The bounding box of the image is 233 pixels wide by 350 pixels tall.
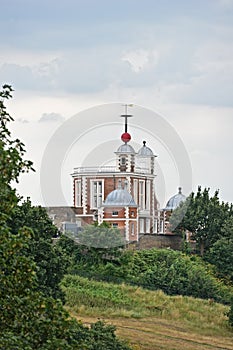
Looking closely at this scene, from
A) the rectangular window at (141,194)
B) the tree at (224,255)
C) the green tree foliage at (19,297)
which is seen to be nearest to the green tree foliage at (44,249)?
the green tree foliage at (19,297)

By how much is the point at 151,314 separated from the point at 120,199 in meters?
21.1

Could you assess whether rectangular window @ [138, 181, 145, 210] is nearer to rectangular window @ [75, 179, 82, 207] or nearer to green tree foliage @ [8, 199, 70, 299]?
rectangular window @ [75, 179, 82, 207]

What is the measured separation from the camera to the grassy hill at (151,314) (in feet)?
136

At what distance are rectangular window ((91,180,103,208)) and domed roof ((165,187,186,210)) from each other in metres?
7.55

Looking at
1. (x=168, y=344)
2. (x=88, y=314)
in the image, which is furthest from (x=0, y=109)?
(x=88, y=314)

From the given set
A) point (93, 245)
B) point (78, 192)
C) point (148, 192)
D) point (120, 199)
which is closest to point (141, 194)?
point (148, 192)

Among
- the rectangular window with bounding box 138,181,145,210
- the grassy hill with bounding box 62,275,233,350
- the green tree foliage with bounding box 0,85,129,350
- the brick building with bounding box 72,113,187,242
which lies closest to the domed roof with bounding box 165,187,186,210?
the brick building with bounding box 72,113,187,242

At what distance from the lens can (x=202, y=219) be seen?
73812 mm

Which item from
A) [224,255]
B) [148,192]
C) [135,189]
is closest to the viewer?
[224,255]

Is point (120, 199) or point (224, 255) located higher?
point (120, 199)

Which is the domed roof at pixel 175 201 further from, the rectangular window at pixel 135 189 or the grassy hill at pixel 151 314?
the grassy hill at pixel 151 314

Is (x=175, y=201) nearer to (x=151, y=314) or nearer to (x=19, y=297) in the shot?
(x=151, y=314)

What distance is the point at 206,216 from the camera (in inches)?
2911

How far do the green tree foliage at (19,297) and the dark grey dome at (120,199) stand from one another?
53.3 meters
